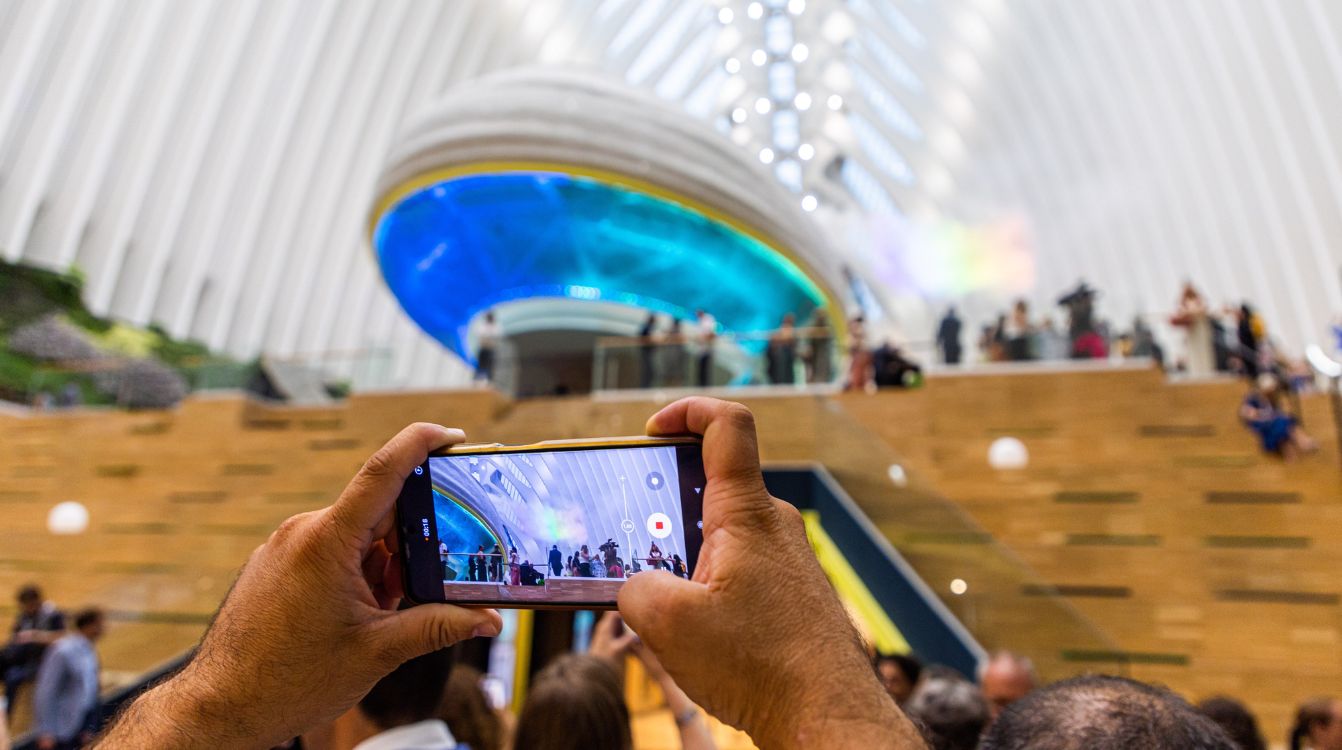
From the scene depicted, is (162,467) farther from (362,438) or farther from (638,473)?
(638,473)

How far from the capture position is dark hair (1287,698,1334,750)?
11.0 feet

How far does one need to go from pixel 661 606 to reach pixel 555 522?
0.26 m

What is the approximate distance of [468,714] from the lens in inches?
115

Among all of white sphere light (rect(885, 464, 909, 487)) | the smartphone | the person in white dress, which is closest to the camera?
the smartphone

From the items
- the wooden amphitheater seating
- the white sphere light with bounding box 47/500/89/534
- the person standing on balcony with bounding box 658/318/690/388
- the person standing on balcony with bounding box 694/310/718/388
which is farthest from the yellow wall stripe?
the white sphere light with bounding box 47/500/89/534

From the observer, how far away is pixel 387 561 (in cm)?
122

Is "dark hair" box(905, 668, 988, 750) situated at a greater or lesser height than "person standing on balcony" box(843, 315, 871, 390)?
lesser

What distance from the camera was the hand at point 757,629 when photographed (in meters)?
0.87

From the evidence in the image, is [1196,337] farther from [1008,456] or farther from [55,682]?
[55,682]

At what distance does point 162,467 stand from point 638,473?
12114 millimetres

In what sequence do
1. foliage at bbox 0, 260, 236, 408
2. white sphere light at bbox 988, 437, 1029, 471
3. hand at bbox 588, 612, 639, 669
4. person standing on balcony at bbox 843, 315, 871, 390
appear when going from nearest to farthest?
hand at bbox 588, 612, 639, 669
white sphere light at bbox 988, 437, 1029, 471
person standing on balcony at bbox 843, 315, 871, 390
foliage at bbox 0, 260, 236, 408

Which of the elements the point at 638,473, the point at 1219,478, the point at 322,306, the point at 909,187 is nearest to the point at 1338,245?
the point at 1219,478

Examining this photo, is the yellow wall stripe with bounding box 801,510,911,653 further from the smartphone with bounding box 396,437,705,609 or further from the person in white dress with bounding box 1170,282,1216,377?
the smartphone with bounding box 396,437,705,609

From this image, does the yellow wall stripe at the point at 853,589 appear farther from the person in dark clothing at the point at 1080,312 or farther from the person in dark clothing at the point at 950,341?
the person in dark clothing at the point at 950,341
